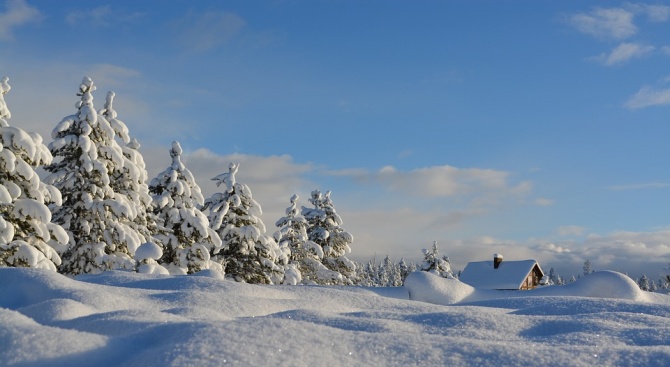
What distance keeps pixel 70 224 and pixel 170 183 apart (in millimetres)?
4060

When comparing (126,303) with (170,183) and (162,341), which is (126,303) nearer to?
(162,341)

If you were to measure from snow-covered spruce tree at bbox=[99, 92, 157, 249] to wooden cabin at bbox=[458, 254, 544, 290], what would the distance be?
30.8 m

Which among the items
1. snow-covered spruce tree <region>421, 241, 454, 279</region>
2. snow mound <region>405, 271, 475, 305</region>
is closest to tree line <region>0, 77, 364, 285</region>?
snow mound <region>405, 271, 475, 305</region>

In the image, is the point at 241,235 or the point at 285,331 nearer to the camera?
the point at 285,331

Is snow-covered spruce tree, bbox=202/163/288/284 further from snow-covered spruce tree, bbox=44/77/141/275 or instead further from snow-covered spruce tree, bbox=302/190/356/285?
snow-covered spruce tree, bbox=302/190/356/285

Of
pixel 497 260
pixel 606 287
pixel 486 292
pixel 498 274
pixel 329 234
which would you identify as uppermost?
pixel 329 234

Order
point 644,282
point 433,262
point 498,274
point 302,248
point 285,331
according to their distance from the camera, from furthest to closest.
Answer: point 644,282, point 498,274, point 433,262, point 302,248, point 285,331

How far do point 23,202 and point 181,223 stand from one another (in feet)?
23.2

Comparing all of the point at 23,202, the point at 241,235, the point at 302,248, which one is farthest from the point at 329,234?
the point at 23,202

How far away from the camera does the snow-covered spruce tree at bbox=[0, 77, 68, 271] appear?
15.7 meters

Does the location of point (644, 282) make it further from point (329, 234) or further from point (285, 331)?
point (285, 331)

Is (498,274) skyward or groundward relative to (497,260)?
groundward

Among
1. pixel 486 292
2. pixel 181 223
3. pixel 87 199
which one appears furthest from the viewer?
pixel 181 223

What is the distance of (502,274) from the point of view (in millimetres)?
47062
